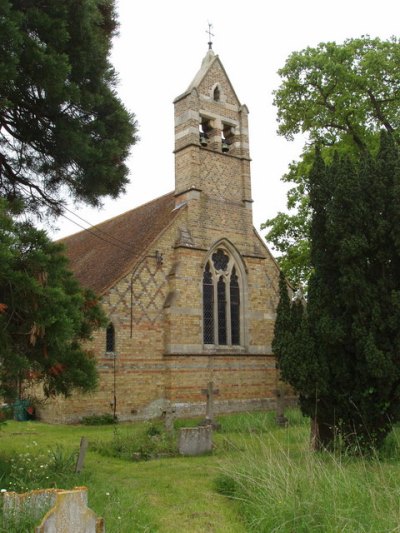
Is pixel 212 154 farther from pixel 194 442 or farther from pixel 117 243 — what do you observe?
pixel 194 442

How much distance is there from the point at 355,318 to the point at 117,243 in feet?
47.4

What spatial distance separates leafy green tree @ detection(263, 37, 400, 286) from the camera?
19797 millimetres

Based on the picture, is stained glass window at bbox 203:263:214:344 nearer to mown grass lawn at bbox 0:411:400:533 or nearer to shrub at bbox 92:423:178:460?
shrub at bbox 92:423:178:460

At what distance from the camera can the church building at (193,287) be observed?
728 inches

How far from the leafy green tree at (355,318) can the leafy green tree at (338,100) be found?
29.4 feet

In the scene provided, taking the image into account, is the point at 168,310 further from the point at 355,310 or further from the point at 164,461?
the point at 355,310

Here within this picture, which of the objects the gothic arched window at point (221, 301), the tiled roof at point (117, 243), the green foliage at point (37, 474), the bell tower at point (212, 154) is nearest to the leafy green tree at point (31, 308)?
the green foliage at point (37, 474)

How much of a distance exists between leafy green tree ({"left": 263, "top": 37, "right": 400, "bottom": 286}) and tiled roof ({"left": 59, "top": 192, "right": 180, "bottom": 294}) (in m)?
5.54

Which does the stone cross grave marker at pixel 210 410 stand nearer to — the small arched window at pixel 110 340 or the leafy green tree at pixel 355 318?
the small arched window at pixel 110 340

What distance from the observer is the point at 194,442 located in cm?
1166

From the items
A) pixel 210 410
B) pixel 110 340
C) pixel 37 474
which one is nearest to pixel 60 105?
pixel 37 474

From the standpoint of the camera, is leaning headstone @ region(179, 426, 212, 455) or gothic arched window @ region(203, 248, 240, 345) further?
gothic arched window @ region(203, 248, 240, 345)

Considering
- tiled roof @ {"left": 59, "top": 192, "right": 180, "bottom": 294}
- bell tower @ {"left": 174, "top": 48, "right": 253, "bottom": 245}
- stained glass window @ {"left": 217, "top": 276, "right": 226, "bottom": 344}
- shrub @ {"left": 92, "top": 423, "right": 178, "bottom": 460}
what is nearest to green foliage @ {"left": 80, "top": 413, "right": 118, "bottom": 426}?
tiled roof @ {"left": 59, "top": 192, "right": 180, "bottom": 294}

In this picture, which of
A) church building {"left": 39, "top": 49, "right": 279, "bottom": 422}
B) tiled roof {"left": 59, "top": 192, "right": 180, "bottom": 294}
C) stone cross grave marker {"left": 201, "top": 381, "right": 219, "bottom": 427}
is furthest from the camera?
tiled roof {"left": 59, "top": 192, "right": 180, "bottom": 294}
